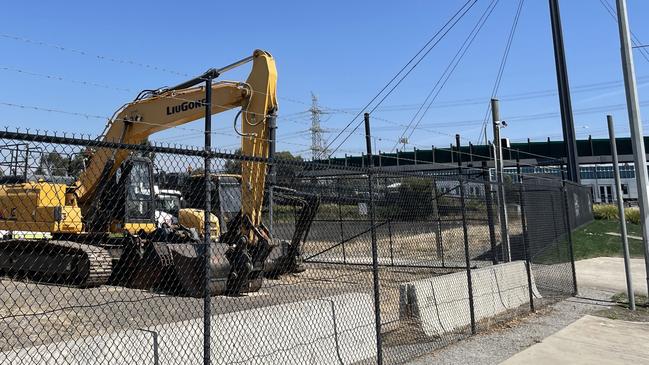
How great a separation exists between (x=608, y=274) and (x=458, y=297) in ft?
27.8

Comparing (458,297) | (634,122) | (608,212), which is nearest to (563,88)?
(608,212)

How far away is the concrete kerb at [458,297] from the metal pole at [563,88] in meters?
23.7

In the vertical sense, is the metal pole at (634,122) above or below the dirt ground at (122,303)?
above

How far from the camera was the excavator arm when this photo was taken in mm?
10281

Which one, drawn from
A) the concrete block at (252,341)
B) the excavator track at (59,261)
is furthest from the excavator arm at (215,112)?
the concrete block at (252,341)

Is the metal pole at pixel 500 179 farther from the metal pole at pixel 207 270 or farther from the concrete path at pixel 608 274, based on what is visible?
the metal pole at pixel 207 270

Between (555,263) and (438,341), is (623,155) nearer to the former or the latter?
(555,263)

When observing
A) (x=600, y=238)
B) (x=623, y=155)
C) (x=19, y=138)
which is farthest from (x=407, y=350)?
(x=623, y=155)

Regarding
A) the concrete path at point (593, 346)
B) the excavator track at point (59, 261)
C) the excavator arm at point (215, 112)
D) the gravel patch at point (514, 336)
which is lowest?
the concrete path at point (593, 346)

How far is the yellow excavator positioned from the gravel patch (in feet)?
14.1

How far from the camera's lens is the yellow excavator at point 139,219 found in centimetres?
1016

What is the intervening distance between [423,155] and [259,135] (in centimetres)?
→ 4666

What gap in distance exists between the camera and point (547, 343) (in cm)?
726

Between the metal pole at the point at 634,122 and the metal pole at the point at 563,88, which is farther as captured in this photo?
the metal pole at the point at 563,88
